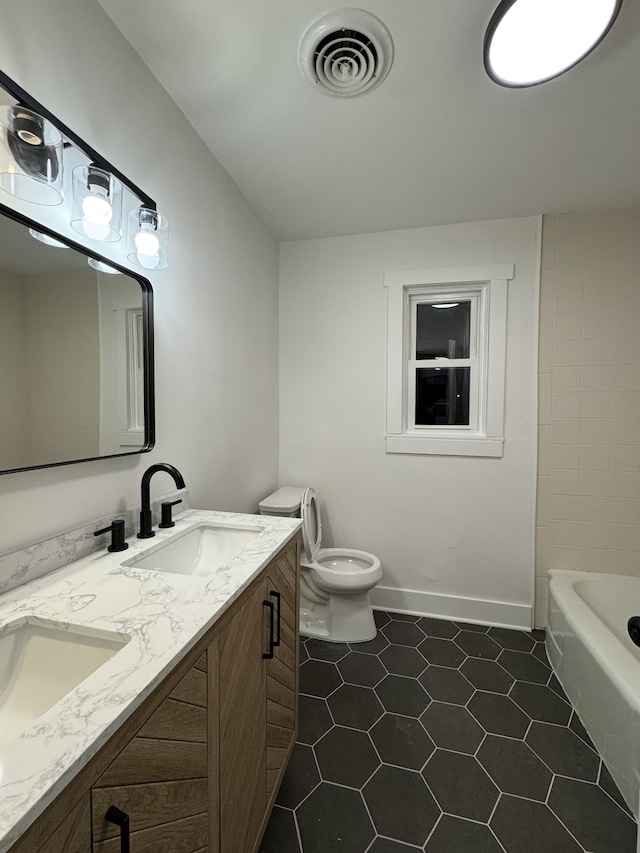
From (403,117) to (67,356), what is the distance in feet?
5.03

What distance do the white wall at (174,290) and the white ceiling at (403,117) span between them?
16 centimetres

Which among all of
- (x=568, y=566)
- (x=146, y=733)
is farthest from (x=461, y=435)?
(x=146, y=733)

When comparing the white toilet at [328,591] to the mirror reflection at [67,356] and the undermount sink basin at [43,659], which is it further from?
the undermount sink basin at [43,659]

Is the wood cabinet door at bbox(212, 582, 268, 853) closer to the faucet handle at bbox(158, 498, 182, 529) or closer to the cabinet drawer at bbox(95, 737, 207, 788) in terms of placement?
the cabinet drawer at bbox(95, 737, 207, 788)

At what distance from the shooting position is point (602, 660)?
5.01 feet

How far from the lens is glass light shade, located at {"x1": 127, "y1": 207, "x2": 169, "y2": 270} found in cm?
124

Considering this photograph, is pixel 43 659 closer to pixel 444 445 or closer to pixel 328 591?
pixel 328 591

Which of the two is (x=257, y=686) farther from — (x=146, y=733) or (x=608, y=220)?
(x=608, y=220)

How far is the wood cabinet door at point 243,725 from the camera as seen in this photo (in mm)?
882

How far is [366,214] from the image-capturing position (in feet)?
7.56

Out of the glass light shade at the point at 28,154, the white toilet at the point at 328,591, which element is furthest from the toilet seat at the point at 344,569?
the glass light shade at the point at 28,154

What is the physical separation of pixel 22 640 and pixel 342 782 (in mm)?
1241

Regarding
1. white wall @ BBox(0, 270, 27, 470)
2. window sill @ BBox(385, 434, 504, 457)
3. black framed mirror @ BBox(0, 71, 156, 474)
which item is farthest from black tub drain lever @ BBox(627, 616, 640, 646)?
white wall @ BBox(0, 270, 27, 470)

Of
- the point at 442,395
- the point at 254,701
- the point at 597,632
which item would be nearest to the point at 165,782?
the point at 254,701
